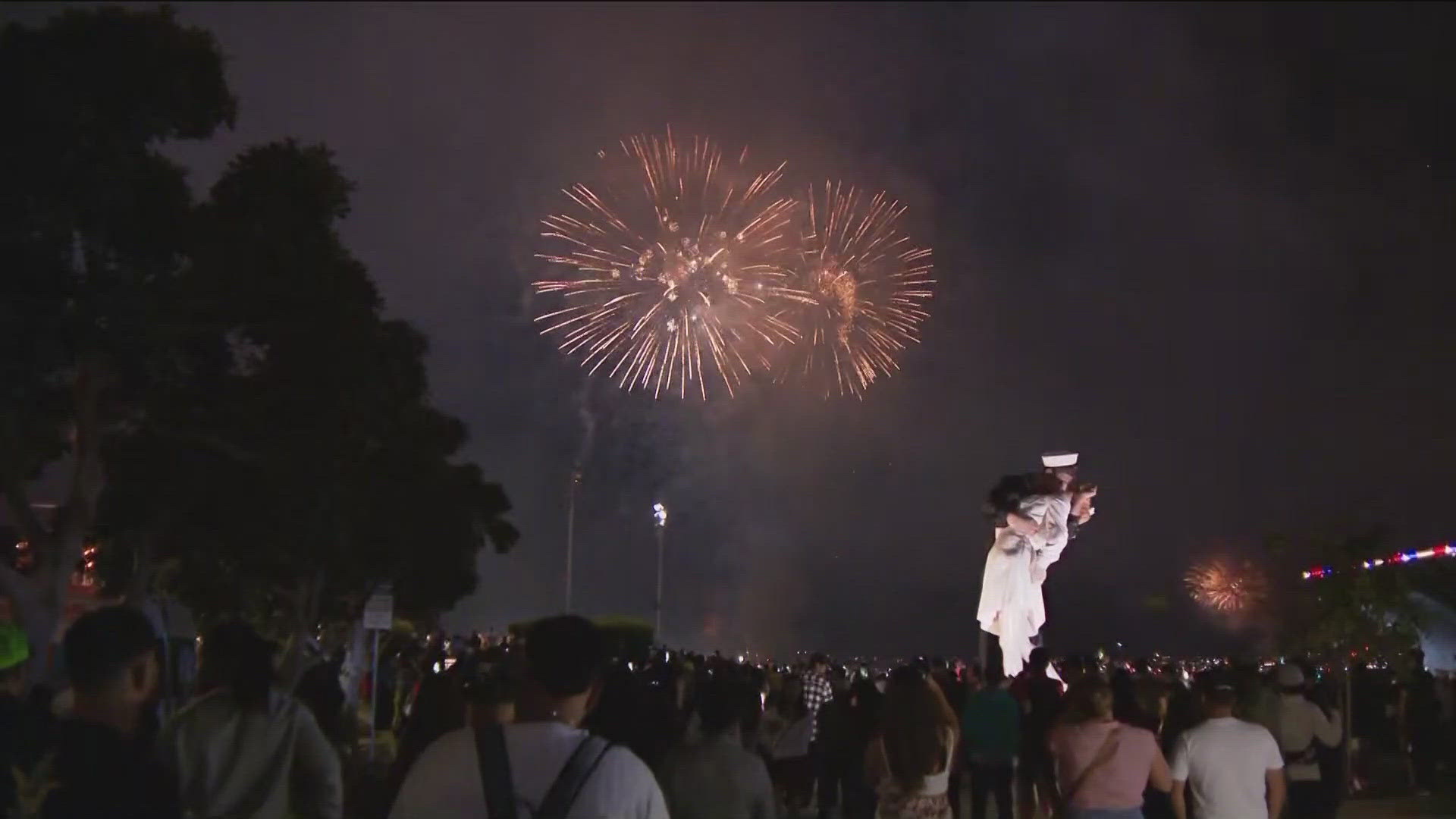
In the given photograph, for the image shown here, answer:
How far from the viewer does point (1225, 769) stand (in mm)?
8195

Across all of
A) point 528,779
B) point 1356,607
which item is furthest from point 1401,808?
point 528,779

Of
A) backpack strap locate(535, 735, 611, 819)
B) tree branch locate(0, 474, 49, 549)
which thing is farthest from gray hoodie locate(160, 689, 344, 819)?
tree branch locate(0, 474, 49, 549)

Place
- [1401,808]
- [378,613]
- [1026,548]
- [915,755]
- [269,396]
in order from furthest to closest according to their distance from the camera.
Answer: [269,396], [1026,548], [378,613], [1401,808], [915,755]

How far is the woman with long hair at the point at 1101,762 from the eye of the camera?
7820mm

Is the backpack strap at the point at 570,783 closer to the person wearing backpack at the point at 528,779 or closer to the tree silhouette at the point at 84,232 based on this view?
the person wearing backpack at the point at 528,779

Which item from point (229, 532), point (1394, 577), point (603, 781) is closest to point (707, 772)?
point (603, 781)


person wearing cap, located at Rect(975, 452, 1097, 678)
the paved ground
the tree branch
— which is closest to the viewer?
the paved ground

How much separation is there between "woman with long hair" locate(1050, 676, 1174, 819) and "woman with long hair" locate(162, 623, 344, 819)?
3940 mm

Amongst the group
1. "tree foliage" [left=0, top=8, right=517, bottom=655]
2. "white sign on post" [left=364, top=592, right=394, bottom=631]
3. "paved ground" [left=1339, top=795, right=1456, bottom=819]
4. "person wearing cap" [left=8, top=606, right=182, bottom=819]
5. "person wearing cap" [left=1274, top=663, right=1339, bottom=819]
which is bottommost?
"paved ground" [left=1339, top=795, right=1456, bottom=819]

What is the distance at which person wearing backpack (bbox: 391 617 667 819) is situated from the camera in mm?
3971

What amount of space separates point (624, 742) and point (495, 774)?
147 inches

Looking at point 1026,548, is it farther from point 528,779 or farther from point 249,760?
point 528,779

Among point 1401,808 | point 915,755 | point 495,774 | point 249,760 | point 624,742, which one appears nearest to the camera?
point 495,774

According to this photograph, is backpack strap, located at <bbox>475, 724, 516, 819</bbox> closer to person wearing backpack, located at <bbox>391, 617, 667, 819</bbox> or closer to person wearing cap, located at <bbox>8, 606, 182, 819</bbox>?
person wearing backpack, located at <bbox>391, 617, 667, 819</bbox>
